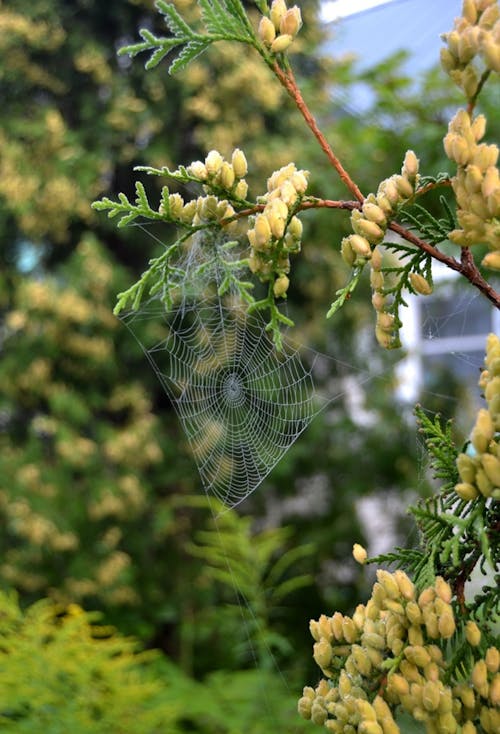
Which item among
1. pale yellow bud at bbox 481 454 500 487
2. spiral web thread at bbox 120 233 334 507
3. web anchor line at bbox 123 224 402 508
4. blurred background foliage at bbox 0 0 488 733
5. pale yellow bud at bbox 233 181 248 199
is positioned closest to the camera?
pale yellow bud at bbox 481 454 500 487

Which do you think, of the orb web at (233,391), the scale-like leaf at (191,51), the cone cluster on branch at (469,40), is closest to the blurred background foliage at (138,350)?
the orb web at (233,391)

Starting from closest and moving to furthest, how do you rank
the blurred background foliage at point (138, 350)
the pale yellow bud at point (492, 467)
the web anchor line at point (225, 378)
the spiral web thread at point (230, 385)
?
the pale yellow bud at point (492, 467) < the web anchor line at point (225, 378) < the spiral web thread at point (230, 385) < the blurred background foliage at point (138, 350)

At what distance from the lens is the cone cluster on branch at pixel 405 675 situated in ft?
2.04

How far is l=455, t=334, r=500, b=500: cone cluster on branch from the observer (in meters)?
0.59

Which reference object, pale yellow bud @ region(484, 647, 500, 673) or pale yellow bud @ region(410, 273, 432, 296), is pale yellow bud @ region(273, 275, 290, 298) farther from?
pale yellow bud @ region(484, 647, 500, 673)

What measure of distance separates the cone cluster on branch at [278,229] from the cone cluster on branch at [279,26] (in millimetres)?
103

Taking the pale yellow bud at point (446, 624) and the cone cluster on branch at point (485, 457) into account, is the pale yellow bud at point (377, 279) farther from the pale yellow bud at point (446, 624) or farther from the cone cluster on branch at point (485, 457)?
the pale yellow bud at point (446, 624)

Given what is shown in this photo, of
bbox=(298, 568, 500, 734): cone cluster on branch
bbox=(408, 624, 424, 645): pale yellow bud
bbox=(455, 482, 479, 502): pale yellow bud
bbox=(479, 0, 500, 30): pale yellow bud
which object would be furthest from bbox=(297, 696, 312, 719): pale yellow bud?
bbox=(479, 0, 500, 30): pale yellow bud

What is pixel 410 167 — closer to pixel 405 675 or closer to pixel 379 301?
pixel 379 301

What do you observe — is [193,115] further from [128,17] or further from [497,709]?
[497,709]

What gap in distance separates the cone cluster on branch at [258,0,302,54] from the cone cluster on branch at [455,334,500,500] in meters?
0.32

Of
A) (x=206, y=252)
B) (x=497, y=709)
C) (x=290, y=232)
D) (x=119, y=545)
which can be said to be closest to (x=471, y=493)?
(x=497, y=709)

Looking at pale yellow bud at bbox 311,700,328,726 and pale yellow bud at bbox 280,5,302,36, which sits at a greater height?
pale yellow bud at bbox 280,5,302,36

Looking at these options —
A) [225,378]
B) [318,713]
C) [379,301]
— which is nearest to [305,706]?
[318,713]
